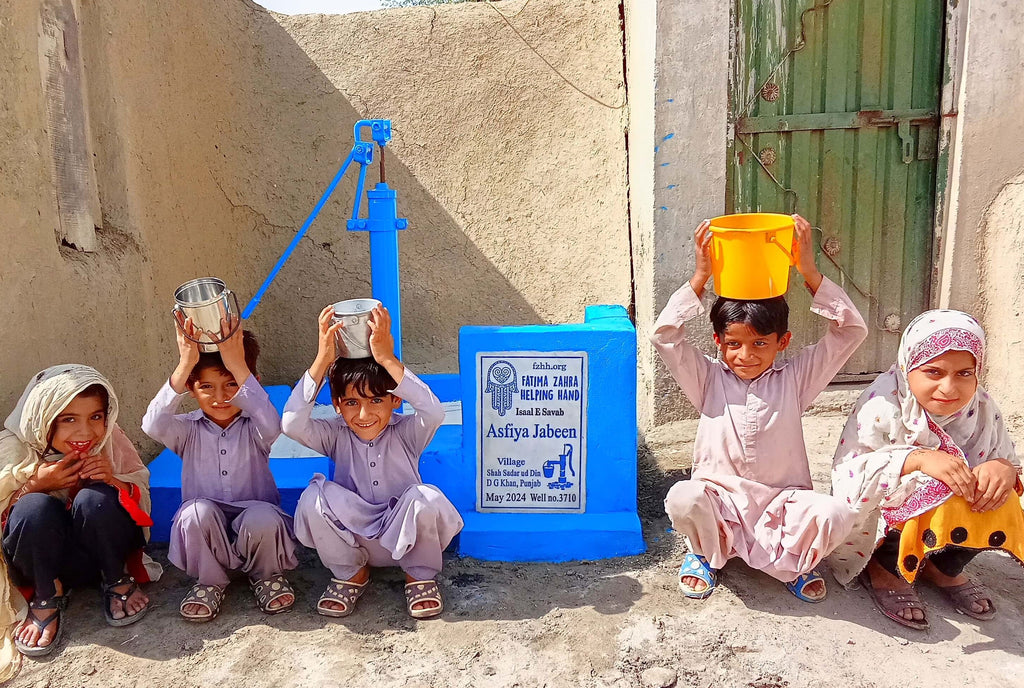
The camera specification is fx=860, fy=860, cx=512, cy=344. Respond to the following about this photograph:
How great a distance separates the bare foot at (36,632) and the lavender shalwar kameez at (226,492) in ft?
1.19

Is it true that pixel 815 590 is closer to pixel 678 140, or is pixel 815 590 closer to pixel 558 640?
pixel 558 640

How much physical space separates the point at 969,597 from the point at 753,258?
1.21 m

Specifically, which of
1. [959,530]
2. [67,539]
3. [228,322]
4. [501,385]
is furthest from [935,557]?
[67,539]

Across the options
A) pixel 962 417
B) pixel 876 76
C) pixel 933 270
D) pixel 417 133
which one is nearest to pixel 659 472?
pixel 962 417

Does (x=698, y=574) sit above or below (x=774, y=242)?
below

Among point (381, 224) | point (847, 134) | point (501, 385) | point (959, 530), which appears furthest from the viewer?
point (847, 134)

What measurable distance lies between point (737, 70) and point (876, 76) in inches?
25.9

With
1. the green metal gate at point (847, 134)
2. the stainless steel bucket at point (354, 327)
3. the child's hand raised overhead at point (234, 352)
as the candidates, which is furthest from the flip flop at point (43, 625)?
the green metal gate at point (847, 134)

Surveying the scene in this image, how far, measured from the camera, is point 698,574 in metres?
2.73

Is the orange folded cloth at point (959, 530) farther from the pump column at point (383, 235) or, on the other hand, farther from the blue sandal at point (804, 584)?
the pump column at point (383, 235)

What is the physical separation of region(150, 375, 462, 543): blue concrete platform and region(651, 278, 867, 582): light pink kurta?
0.93 meters

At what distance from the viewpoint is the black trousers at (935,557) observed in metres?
2.61

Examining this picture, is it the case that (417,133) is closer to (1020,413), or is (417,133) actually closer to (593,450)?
(593,450)

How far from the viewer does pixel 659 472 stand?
12.2 feet
